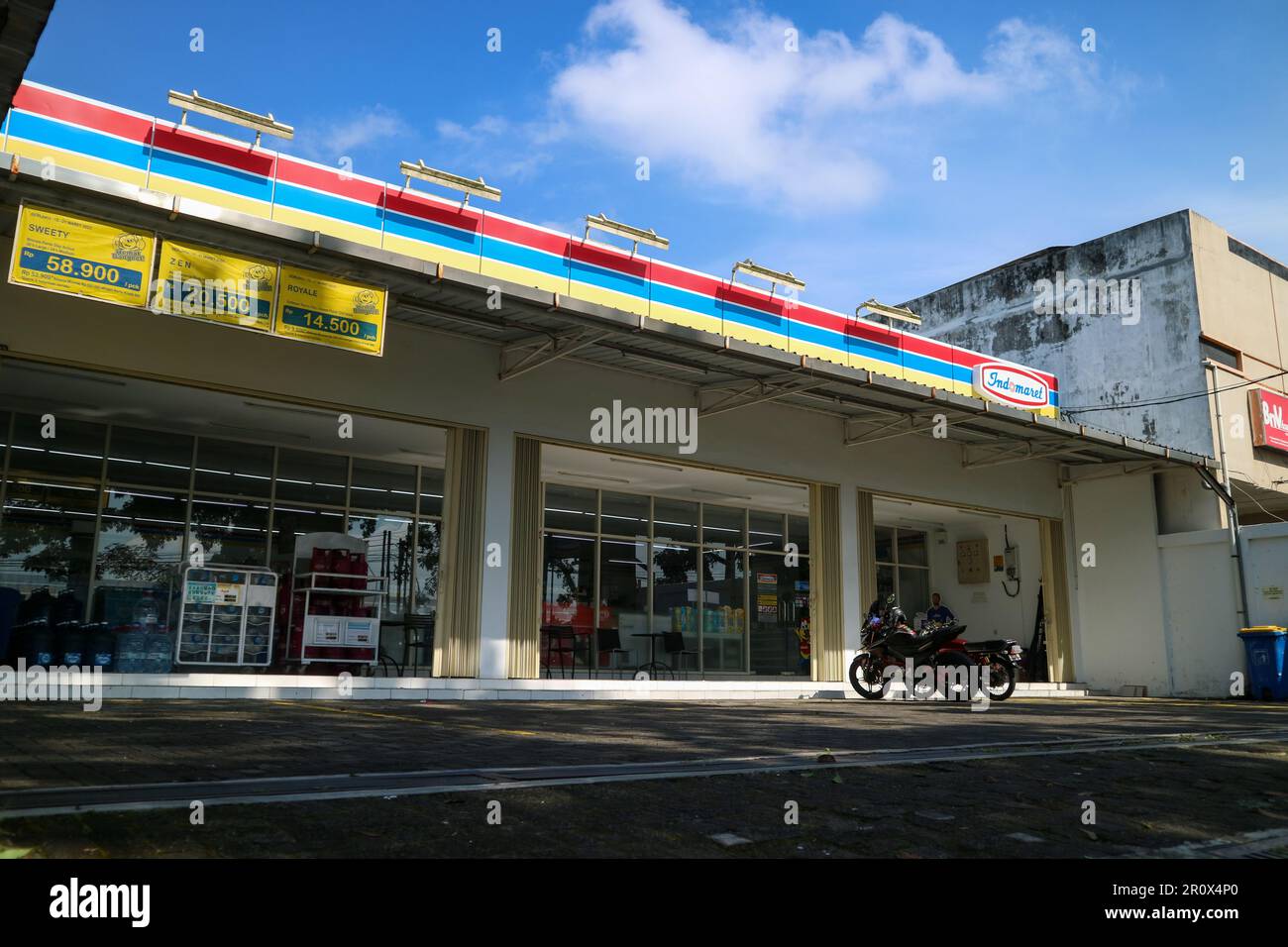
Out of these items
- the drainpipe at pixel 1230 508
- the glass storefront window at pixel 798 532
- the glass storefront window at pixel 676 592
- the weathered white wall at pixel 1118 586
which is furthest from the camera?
the glass storefront window at pixel 798 532

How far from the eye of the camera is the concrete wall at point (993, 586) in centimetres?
2102

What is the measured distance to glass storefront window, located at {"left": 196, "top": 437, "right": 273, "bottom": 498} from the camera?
48.3ft

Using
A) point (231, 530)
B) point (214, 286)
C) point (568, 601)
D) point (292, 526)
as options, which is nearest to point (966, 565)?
point (568, 601)

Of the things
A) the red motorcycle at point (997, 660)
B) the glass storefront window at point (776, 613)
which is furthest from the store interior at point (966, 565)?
the red motorcycle at point (997, 660)

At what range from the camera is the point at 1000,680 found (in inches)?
549

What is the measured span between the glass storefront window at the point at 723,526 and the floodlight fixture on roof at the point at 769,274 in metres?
4.86

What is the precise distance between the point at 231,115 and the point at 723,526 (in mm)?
11697

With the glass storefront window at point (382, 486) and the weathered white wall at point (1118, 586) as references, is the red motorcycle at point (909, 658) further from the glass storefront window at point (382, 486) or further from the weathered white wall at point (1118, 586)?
the glass storefront window at point (382, 486)

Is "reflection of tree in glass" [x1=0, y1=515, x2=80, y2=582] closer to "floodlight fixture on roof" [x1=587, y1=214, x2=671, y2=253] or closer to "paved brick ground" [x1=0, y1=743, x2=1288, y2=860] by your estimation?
"floodlight fixture on roof" [x1=587, y1=214, x2=671, y2=253]

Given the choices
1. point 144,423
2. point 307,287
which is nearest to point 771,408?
point 307,287

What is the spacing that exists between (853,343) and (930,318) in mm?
11644

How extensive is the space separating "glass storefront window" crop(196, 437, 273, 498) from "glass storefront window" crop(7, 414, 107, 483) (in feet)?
4.41

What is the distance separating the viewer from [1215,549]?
17.5 meters
